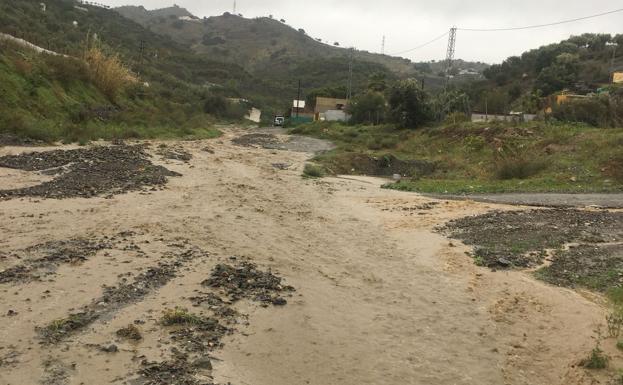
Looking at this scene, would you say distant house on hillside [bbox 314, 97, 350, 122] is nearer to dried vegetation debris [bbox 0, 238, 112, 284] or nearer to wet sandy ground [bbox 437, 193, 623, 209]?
wet sandy ground [bbox 437, 193, 623, 209]

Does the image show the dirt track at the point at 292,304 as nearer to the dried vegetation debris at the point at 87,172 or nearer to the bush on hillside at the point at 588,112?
the dried vegetation debris at the point at 87,172

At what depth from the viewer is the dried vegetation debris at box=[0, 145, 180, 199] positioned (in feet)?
42.2

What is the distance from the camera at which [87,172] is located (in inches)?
608

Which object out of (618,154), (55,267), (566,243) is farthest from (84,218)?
(618,154)

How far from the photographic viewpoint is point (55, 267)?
790cm

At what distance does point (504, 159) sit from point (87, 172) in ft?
55.4

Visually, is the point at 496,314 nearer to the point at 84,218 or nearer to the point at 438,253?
the point at 438,253

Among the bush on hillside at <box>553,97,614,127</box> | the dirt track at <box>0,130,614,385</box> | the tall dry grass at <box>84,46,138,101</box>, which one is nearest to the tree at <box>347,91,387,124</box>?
the bush on hillside at <box>553,97,614,127</box>

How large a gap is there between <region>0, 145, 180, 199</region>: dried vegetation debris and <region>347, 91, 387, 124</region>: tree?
39.3 meters

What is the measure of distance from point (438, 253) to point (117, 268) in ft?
21.2

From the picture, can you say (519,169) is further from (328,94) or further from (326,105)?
(328,94)

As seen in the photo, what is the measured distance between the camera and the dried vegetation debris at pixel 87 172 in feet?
42.2

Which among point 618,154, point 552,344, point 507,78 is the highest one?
point 507,78

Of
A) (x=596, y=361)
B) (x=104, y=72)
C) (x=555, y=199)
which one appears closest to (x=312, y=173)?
(x=555, y=199)
